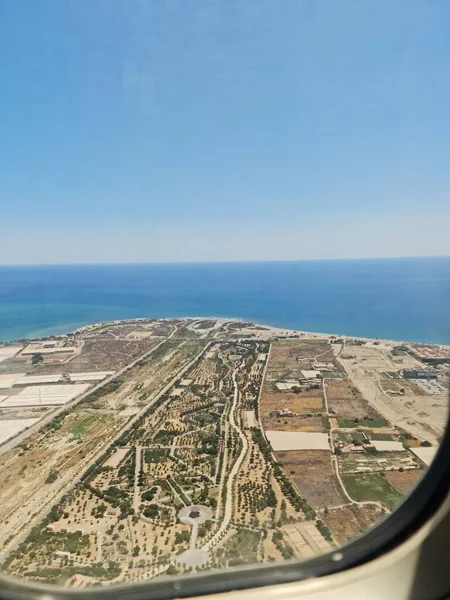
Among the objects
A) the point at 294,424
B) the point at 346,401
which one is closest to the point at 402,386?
the point at 346,401

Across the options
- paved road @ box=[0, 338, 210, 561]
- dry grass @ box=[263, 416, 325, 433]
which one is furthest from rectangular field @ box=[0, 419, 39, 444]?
dry grass @ box=[263, 416, 325, 433]

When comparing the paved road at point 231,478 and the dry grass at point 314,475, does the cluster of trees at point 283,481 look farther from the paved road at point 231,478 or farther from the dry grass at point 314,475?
the paved road at point 231,478

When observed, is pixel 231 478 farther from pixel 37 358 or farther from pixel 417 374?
pixel 37 358

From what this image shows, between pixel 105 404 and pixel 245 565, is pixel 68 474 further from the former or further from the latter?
pixel 245 565

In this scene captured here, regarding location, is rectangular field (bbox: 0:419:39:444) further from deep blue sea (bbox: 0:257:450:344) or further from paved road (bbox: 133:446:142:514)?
deep blue sea (bbox: 0:257:450:344)

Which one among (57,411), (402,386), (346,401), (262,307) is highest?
(402,386)

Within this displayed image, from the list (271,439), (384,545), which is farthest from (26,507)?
(384,545)
